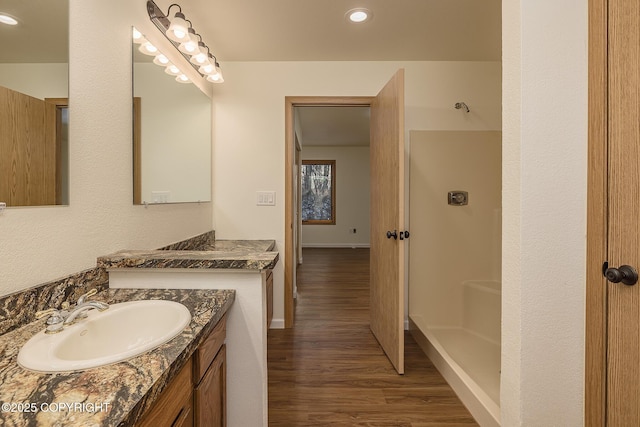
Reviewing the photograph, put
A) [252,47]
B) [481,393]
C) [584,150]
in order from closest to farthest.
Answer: [584,150] < [481,393] < [252,47]

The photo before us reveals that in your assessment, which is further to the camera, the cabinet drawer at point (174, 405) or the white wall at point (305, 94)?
the white wall at point (305, 94)

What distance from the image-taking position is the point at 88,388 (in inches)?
21.7

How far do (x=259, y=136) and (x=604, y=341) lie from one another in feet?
7.82

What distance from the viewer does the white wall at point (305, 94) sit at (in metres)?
2.49

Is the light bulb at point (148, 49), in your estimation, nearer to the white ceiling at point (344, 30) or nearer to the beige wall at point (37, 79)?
the white ceiling at point (344, 30)

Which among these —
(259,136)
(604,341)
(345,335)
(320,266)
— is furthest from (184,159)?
(320,266)

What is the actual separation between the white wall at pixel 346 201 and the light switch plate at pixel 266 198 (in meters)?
4.57

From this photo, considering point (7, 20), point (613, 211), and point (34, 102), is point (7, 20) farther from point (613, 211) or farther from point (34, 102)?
point (613, 211)

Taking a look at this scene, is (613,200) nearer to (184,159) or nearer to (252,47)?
(184,159)

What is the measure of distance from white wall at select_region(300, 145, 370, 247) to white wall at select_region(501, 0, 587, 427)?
19.8 ft

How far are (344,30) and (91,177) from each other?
1801 millimetres

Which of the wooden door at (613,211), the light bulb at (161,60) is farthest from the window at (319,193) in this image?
the wooden door at (613,211)

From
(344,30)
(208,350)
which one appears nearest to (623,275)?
(208,350)

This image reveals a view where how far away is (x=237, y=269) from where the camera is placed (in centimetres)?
112
